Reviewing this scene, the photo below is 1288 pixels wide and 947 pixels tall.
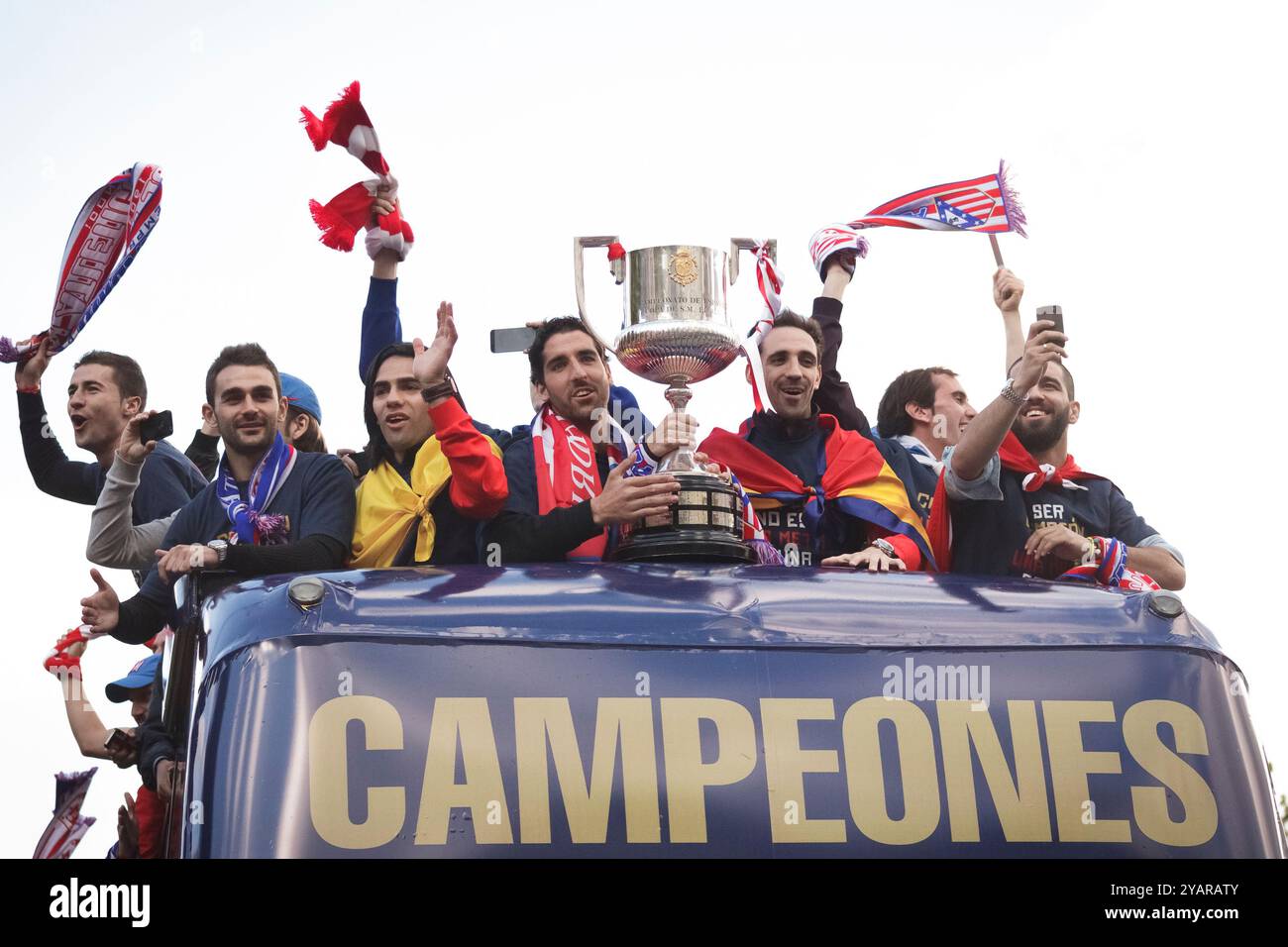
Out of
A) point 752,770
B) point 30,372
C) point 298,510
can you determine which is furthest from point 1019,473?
point 30,372

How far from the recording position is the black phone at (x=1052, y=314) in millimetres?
5387

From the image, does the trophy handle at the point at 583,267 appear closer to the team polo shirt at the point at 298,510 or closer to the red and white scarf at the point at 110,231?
the team polo shirt at the point at 298,510

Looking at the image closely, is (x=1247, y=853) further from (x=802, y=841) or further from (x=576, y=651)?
(x=576, y=651)

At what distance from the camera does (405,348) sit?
6.25m

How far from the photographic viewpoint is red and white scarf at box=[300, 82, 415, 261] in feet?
20.6

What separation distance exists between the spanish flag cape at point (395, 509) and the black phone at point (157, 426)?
618 millimetres

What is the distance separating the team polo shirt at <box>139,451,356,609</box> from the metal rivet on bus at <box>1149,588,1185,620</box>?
2331mm

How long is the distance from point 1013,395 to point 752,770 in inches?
78.4

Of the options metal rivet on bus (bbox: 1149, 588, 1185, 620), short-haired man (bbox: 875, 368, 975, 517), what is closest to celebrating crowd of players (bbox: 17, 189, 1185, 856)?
short-haired man (bbox: 875, 368, 975, 517)

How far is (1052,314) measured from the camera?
541 centimetres

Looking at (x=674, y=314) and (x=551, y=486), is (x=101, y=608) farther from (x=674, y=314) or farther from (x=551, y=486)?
(x=674, y=314)

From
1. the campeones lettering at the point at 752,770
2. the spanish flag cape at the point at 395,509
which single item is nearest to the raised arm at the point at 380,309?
the spanish flag cape at the point at 395,509
